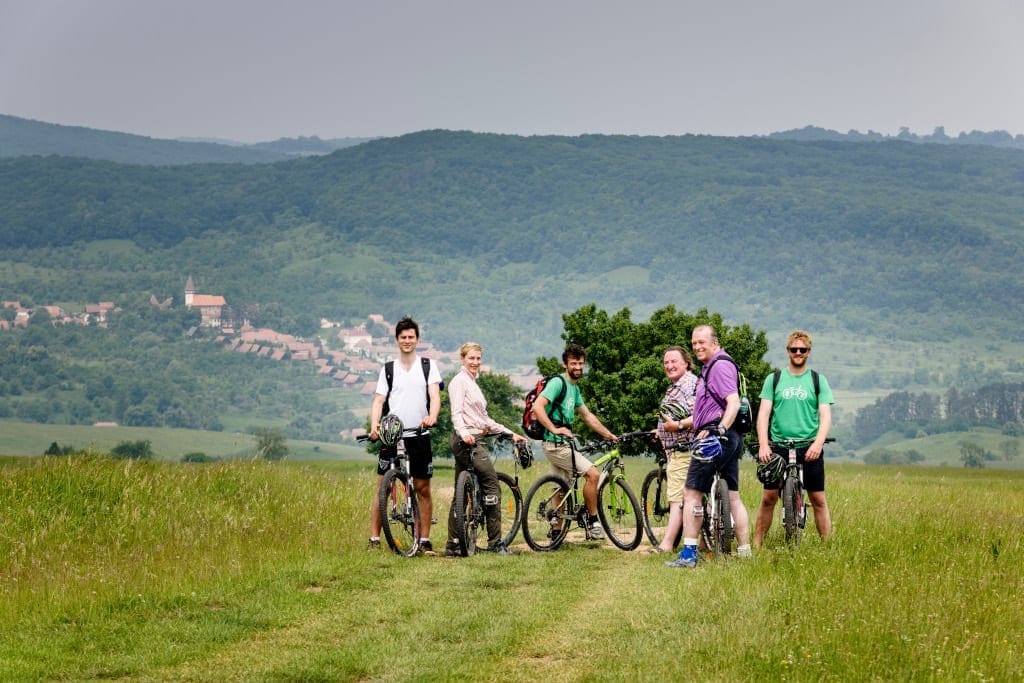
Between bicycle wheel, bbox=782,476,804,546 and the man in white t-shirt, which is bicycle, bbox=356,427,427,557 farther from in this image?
bicycle wheel, bbox=782,476,804,546

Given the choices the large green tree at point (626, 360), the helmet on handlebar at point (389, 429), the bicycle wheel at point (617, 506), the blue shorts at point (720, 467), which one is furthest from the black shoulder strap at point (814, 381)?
the large green tree at point (626, 360)

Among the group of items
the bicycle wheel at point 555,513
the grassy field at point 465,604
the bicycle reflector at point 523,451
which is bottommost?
the grassy field at point 465,604

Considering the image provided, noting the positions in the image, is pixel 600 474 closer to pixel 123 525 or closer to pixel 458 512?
pixel 458 512

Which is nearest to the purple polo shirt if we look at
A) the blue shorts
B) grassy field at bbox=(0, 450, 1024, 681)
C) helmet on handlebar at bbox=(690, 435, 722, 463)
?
helmet on handlebar at bbox=(690, 435, 722, 463)

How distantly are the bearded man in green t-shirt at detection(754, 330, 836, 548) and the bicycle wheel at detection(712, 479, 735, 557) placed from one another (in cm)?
43

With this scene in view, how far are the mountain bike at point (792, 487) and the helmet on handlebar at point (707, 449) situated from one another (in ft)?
1.76

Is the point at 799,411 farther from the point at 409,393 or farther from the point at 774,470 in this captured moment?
the point at 409,393

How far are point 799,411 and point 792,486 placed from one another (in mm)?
731

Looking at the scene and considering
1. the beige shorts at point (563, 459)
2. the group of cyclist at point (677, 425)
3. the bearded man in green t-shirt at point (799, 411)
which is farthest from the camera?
the beige shorts at point (563, 459)

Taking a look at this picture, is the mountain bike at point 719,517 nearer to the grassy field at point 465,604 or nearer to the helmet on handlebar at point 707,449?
the helmet on handlebar at point 707,449

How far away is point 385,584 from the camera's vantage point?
1102 centimetres

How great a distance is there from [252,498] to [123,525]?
6.19 ft

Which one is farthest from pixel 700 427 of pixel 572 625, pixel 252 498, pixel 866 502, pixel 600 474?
pixel 866 502

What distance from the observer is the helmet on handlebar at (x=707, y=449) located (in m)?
11.7
